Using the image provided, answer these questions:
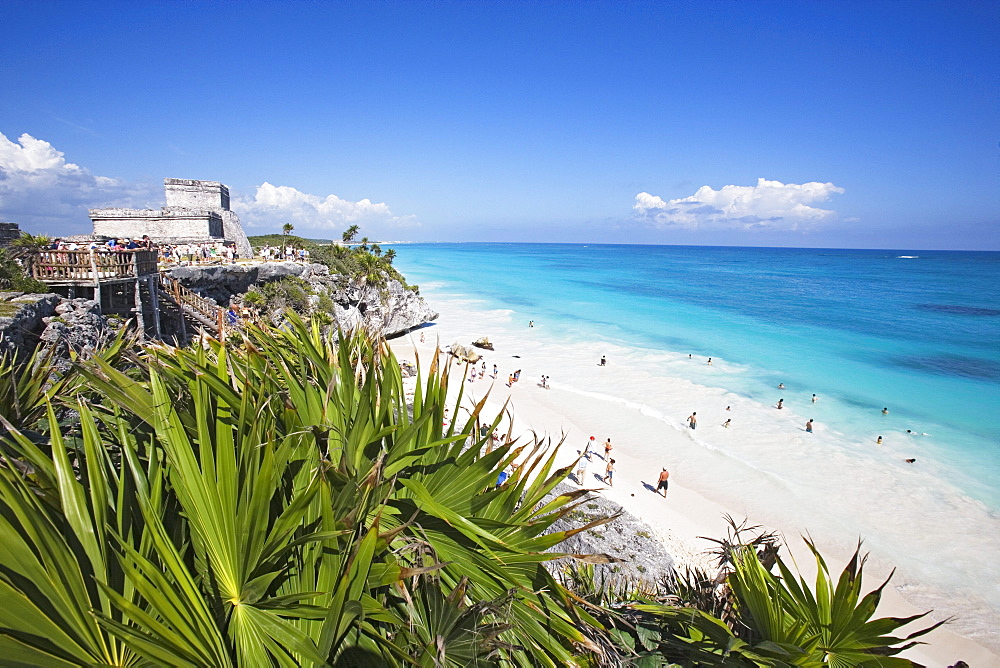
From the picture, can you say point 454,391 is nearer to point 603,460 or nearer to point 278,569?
point 603,460

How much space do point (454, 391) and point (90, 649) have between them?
1957 cm

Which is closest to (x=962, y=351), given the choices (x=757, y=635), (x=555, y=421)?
(x=555, y=421)

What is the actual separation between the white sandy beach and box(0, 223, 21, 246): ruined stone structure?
1577cm

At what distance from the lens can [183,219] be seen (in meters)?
27.5

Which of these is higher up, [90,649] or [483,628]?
[90,649]

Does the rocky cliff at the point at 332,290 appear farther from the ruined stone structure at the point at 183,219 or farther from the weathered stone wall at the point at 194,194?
the weathered stone wall at the point at 194,194

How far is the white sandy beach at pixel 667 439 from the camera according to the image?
11273 mm

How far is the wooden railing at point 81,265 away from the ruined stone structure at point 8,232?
17.9 feet

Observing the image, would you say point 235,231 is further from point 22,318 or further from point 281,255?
point 22,318

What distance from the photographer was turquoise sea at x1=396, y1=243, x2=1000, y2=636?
Result: 658 inches

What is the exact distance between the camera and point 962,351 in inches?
1446

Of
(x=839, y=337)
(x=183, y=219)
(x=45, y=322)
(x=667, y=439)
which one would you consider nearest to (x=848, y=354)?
(x=839, y=337)

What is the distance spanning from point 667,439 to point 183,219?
2909 cm

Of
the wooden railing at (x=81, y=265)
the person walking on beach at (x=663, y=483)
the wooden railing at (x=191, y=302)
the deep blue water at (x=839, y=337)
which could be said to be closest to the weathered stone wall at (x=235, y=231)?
the wooden railing at (x=191, y=302)
